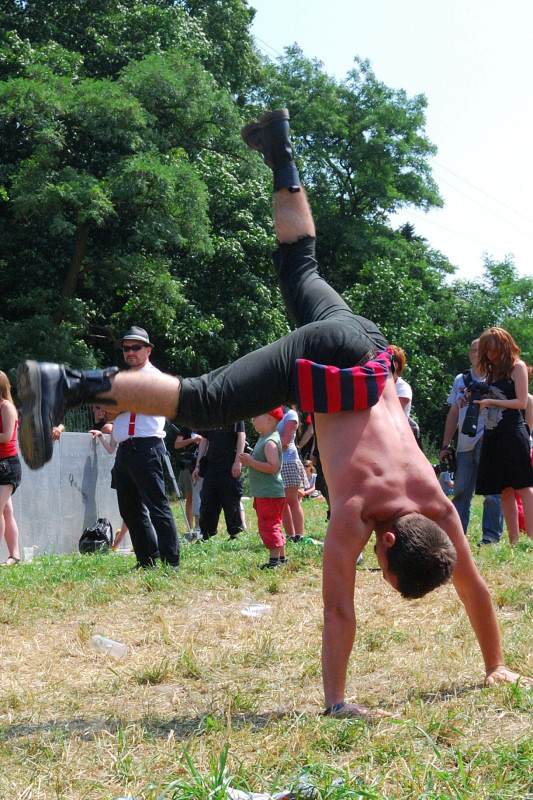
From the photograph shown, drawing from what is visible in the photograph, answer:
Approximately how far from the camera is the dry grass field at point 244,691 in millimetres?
2971

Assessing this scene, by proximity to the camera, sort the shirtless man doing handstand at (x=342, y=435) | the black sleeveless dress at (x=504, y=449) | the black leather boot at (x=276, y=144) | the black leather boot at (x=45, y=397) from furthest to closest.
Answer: the black sleeveless dress at (x=504, y=449) < the black leather boot at (x=276, y=144) < the black leather boot at (x=45, y=397) < the shirtless man doing handstand at (x=342, y=435)

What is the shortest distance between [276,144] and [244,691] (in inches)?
118

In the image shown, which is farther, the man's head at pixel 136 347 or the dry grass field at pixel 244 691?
the man's head at pixel 136 347

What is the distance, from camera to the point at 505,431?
7.95 meters

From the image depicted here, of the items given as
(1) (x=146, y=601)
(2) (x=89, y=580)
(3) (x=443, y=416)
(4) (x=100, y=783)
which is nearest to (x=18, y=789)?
(4) (x=100, y=783)

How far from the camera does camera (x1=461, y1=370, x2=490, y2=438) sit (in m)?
8.09

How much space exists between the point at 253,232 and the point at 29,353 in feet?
Answer: 26.4

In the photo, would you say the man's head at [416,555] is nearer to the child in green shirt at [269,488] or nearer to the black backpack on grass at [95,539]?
the child in green shirt at [269,488]

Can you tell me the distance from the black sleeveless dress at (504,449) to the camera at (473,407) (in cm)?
9

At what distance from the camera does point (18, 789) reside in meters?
2.97

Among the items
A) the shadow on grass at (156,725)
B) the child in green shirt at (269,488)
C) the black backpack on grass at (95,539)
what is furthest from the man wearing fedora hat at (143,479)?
the shadow on grass at (156,725)

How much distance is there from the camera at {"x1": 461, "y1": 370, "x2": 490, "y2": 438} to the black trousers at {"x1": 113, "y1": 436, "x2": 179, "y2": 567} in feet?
9.22

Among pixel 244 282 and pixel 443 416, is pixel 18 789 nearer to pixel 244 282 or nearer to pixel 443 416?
pixel 244 282

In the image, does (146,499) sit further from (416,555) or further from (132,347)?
(416,555)
